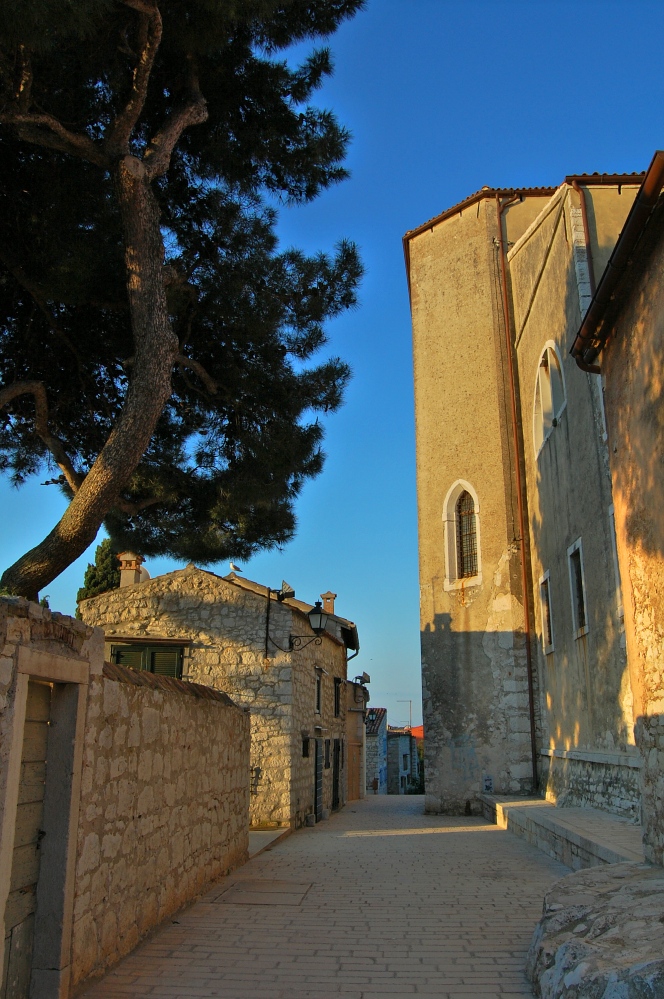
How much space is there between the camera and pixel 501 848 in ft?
36.8

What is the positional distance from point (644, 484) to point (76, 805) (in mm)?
4977

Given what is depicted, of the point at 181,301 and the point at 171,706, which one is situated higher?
the point at 181,301

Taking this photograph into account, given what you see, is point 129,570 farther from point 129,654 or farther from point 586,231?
point 586,231

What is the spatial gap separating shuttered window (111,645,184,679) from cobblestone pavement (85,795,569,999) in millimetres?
4767

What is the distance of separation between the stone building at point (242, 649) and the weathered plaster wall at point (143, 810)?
521 cm

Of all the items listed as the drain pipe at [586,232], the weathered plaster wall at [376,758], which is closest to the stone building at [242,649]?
the drain pipe at [586,232]

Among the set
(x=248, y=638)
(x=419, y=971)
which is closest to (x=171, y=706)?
(x=419, y=971)

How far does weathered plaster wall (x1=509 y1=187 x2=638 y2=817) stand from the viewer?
10820mm

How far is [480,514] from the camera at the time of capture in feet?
60.3

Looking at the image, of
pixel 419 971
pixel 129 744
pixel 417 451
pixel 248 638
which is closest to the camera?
pixel 419 971

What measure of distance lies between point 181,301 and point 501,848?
877 centimetres

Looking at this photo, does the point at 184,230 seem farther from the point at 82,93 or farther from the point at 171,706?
the point at 171,706

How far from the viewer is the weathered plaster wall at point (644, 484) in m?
6.14

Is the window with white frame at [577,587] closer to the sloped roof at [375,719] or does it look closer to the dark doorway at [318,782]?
the dark doorway at [318,782]
